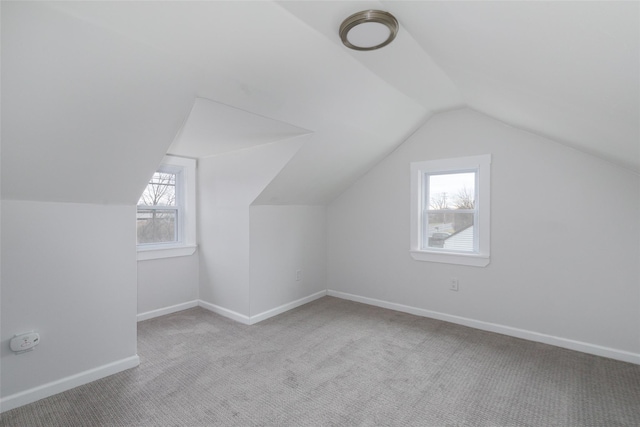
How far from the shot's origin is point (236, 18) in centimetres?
144

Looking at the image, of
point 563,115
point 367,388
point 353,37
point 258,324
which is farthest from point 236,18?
point 258,324

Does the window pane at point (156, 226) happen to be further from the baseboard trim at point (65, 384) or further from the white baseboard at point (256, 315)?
the baseboard trim at point (65, 384)

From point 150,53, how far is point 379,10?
44.6 inches

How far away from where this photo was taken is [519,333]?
299 cm

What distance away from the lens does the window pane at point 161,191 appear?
3.69 meters

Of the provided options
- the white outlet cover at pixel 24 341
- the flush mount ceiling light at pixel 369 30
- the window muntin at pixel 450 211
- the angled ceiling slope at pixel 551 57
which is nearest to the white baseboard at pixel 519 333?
the window muntin at pixel 450 211

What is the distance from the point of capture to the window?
3182mm

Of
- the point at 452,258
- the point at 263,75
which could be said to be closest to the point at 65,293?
the point at 263,75

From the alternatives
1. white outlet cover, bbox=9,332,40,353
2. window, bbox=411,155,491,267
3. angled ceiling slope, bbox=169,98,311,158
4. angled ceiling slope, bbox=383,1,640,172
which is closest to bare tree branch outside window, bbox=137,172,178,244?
angled ceiling slope, bbox=169,98,311,158

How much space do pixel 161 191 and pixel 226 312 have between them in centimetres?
166

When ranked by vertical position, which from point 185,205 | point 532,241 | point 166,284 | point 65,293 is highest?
point 185,205

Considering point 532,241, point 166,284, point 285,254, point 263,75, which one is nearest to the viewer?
point 263,75

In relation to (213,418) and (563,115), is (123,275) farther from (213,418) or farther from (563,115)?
(563,115)

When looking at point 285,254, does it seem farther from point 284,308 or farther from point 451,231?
point 451,231
